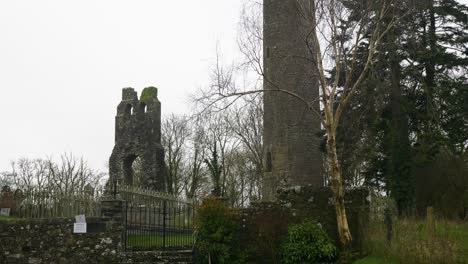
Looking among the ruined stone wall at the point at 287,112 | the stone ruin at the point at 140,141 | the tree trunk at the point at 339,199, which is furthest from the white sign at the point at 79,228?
the stone ruin at the point at 140,141

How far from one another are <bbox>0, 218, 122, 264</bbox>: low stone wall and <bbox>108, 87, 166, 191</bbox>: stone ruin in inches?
392

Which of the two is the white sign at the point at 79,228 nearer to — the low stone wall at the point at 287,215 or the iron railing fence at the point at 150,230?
the iron railing fence at the point at 150,230

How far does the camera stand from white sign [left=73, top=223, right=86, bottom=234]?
1487 cm

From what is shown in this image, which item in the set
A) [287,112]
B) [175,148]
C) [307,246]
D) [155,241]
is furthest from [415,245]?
[175,148]

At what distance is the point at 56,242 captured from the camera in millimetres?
14820

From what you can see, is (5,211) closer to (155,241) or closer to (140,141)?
(155,241)

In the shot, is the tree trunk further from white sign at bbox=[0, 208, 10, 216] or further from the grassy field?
white sign at bbox=[0, 208, 10, 216]

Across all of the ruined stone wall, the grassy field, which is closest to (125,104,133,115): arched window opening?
the ruined stone wall

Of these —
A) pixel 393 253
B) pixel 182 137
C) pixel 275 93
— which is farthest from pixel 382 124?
pixel 182 137

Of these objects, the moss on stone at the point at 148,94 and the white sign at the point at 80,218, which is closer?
the white sign at the point at 80,218

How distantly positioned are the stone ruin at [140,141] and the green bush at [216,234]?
35.0ft

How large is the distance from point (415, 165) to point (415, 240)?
9969 millimetres

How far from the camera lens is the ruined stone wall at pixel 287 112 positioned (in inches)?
824

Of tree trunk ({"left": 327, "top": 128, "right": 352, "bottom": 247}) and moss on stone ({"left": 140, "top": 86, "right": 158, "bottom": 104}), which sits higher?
moss on stone ({"left": 140, "top": 86, "right": 158, "bottom": 104})
